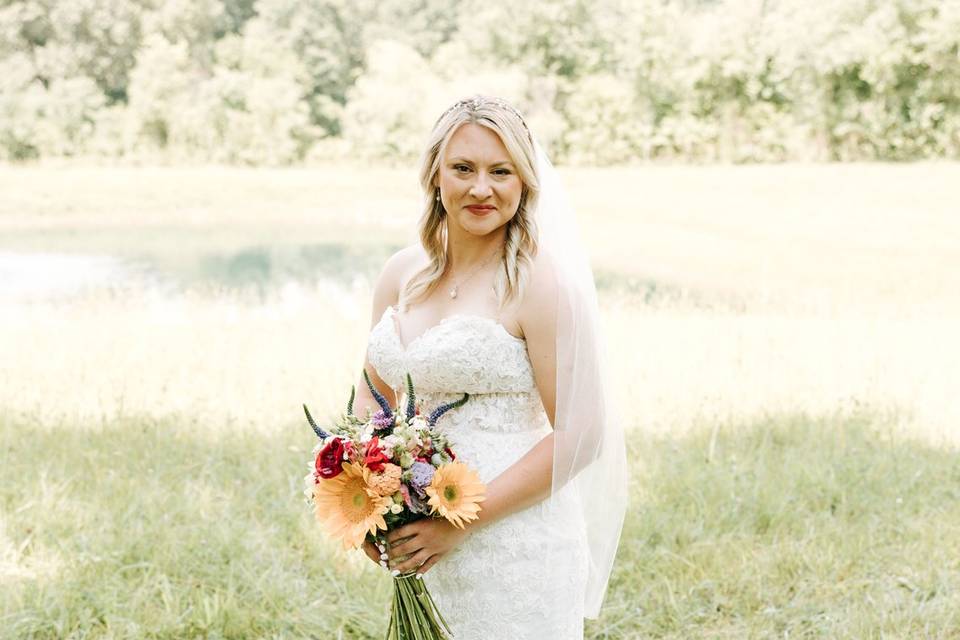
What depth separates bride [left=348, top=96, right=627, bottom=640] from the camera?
8.46 ft

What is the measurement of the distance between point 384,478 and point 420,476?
4.5 inches

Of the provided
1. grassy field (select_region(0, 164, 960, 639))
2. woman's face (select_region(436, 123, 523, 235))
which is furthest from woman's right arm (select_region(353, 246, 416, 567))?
grassy field (select_region(0, 164, 960, 639))

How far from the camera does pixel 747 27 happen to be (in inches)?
1766

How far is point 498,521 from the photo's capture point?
2676mm

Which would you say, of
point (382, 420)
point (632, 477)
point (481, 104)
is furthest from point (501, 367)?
point (632, 477)

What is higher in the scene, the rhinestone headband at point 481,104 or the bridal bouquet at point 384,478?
the rhinestone headband at point 481,104

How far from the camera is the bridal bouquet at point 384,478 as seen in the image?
2.29m

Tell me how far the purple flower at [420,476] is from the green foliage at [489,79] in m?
42.1

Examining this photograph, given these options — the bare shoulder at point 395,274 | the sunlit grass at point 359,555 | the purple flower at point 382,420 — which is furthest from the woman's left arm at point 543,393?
the sunlit grass at point 359,555

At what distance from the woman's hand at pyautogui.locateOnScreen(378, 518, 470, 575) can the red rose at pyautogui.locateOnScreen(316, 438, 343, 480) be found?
0.80 feet

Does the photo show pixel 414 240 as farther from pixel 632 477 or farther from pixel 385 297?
pixel 632 477

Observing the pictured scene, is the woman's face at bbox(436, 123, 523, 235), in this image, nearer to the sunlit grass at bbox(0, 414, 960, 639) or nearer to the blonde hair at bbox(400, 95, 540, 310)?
the blonde hair at bbox(400, 95, 540, 310)

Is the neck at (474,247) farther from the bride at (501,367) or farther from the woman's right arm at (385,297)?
the woman's right arm at (385,297)

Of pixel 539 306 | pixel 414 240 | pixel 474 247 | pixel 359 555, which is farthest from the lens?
pixel 359 555
